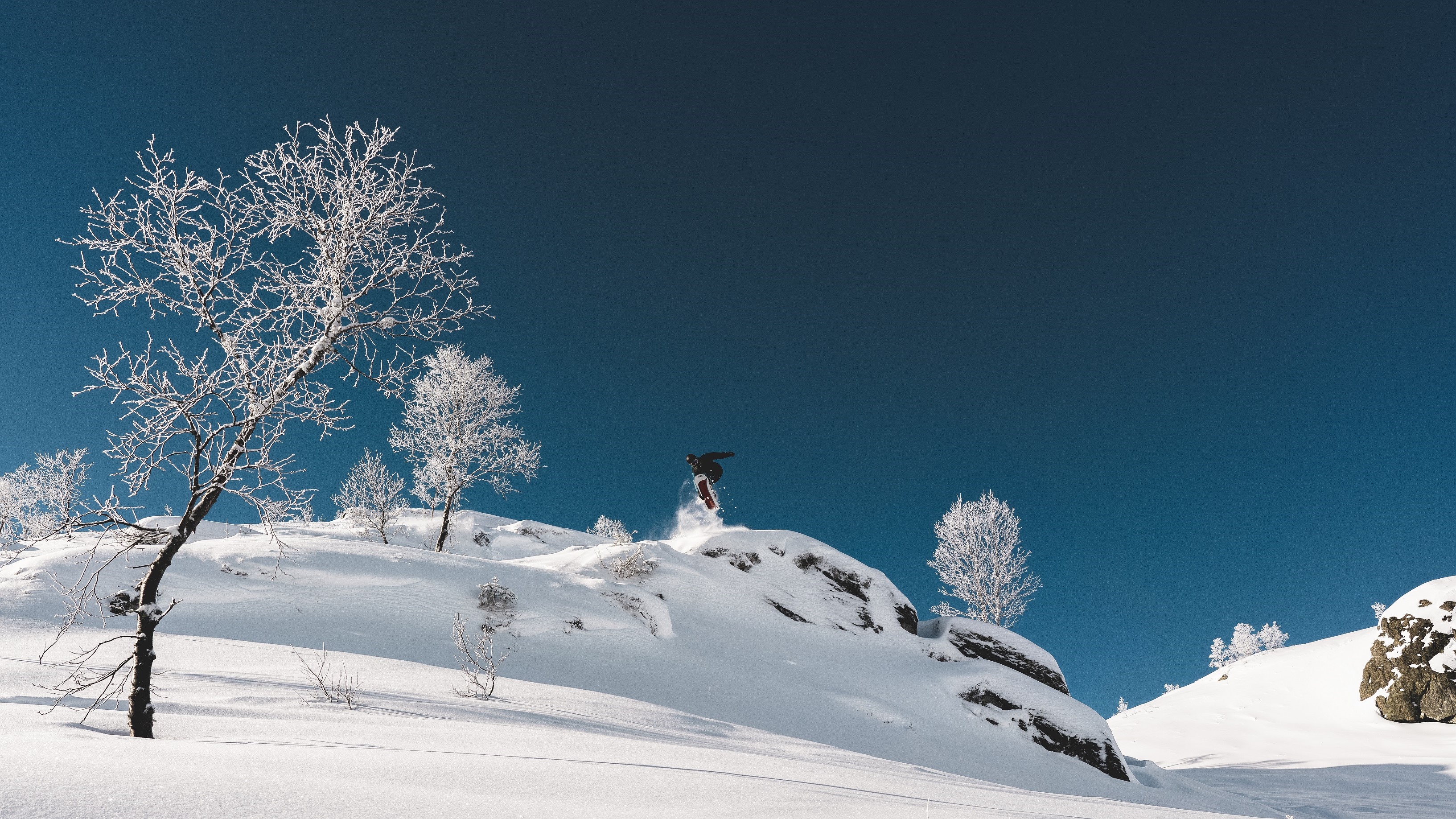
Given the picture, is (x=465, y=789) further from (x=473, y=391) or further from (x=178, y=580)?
(x=473, y=391)

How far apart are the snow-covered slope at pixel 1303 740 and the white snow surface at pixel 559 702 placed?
4.45m

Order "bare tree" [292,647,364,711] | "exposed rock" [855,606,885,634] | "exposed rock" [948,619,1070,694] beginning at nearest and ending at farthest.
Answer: "bare tree" [292,647,364,711]
"exposed rock" [948,619,1070,694]
"exposed rock" [855,606,885,634]

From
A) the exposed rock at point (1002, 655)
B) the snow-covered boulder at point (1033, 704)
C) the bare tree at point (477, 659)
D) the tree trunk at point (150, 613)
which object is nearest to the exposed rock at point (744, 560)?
the snow-covered boulder at point (1033, 704)

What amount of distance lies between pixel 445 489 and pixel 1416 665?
4103cm

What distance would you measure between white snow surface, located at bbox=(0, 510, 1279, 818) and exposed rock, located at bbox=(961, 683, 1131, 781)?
0.34 meters

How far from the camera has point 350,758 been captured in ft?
11.2

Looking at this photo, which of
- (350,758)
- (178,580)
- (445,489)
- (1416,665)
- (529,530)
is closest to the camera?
(350,758)

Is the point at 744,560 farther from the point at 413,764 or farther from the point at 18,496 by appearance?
the point at 18,496

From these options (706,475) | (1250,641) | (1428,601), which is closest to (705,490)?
(706,475)

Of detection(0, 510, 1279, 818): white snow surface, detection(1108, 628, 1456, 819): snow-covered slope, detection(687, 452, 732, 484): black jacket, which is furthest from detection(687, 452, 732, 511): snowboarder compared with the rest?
detection(1108, 628, 1456, 819): snow-covered slope

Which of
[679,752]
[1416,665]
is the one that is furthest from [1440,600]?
[679,752]

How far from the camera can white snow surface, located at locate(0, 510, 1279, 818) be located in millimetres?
2943

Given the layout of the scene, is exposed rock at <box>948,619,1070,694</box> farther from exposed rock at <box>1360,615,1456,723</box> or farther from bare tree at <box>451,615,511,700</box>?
exposed rock at <box>1360,615,1456,723</box>

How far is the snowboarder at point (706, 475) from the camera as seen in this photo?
1496cm
